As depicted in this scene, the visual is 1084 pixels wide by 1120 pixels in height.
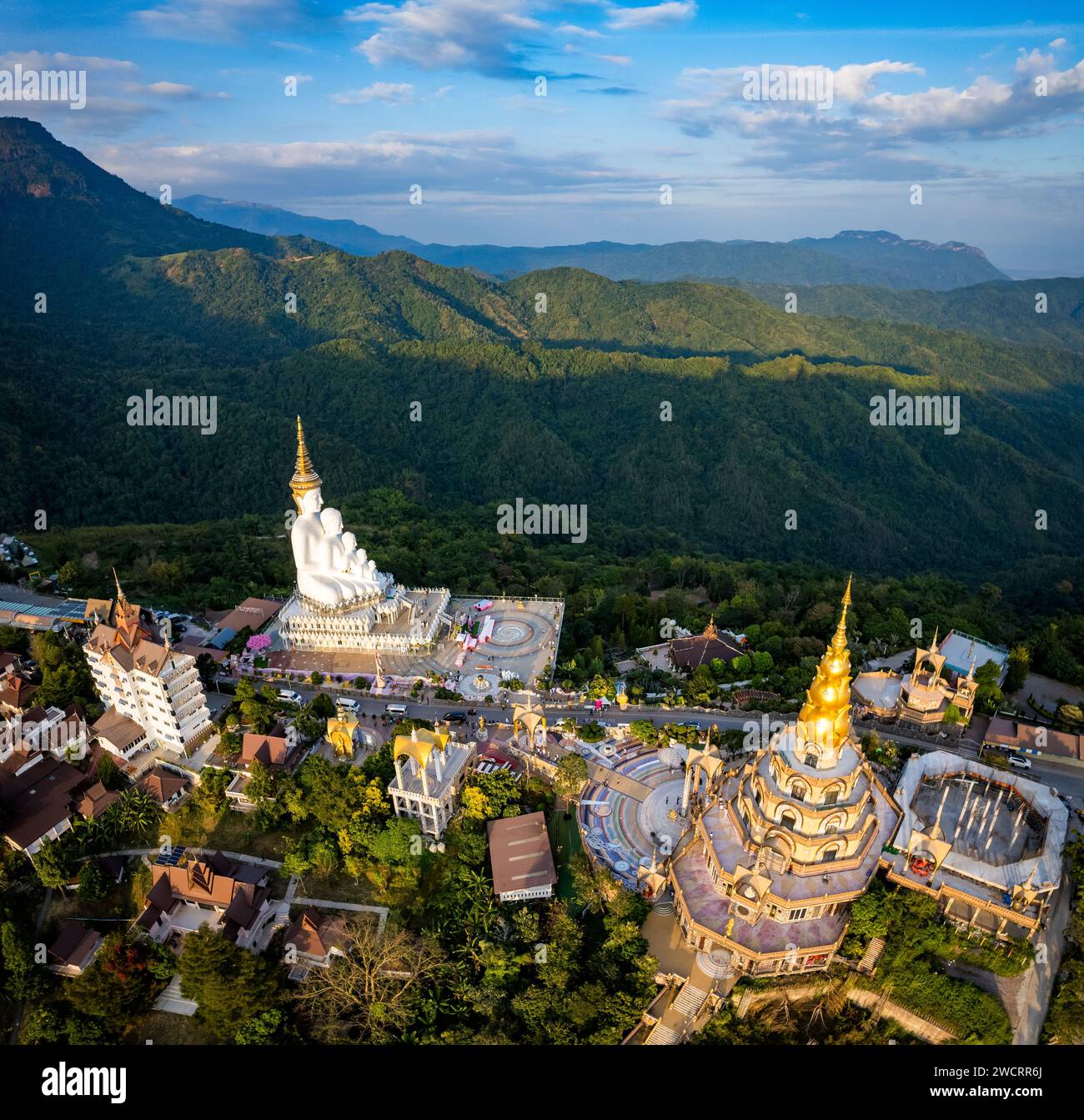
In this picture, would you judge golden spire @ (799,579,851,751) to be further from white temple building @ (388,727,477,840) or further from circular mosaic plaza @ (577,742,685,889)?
white temple building @ (388,727,477,840)

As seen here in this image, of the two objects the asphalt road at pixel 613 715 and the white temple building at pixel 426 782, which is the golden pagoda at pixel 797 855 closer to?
the white temple building at pixel 426 782

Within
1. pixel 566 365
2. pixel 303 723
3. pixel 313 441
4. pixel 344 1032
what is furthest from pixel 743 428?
pixel 344 1032

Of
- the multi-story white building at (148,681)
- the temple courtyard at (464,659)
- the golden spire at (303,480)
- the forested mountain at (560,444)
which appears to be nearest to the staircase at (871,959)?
the temple courtyard at (464,659)

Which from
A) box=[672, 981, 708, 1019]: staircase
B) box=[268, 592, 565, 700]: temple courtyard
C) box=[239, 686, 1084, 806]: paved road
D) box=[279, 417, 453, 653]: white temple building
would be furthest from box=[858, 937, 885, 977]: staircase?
box=[279, 417, 453, 653]: white temple building

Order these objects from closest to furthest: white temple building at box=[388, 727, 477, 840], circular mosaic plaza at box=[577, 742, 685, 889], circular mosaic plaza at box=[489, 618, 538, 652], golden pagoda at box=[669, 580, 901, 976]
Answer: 1. golden pagoda at box=[669, 580, 901, 976]
2. circular mosaic plaza at box=[577, 742, 685, 889]
3. white temple building at box=[388, 727, 477, 840]
4. circular mosaic plaza at box=[489, 618, 538, 652]

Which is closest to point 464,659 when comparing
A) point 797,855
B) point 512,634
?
point 512,634

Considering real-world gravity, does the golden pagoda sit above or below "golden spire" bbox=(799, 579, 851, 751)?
below

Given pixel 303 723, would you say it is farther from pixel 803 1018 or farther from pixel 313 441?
pixel 313 441
